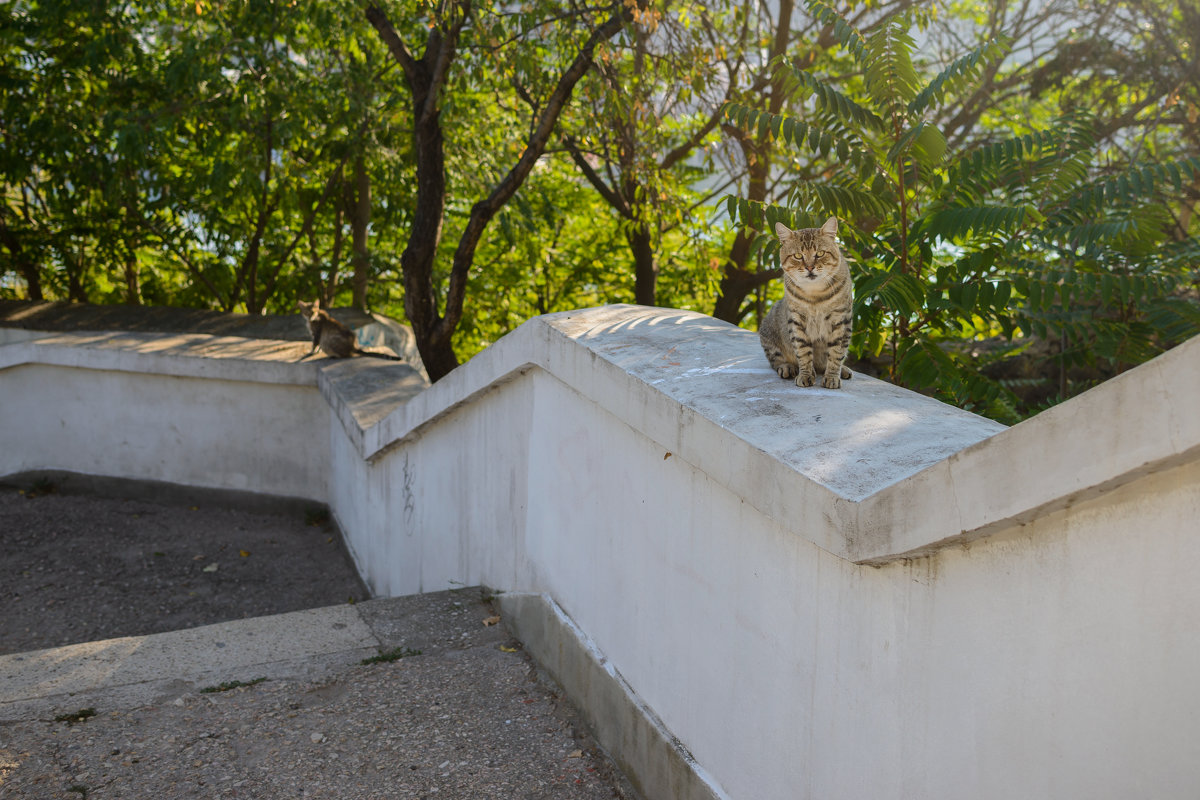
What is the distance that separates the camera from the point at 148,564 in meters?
8.48

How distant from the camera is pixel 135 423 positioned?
33.5 ft

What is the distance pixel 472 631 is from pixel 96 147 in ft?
32.1

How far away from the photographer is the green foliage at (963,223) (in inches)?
185

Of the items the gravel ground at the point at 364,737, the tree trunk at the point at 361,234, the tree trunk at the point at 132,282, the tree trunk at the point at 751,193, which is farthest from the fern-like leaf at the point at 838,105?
the tree trunk at the point at 132,282

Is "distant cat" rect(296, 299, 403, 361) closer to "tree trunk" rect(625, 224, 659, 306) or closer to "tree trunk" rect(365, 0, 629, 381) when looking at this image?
"tree trunk" rect(365, 0, 629, 381)

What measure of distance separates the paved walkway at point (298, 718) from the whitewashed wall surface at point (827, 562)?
29 cm

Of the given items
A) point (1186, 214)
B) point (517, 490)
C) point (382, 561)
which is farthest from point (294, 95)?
point (1186, 214)

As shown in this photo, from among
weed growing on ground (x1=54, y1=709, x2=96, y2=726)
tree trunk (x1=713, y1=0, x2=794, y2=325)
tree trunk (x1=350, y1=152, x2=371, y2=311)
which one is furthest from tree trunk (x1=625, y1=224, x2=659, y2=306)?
weed growing on ground (x1=54, y1=709, x2=96, y2=726)

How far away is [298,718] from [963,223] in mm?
3877

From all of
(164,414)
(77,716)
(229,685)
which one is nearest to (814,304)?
(229,685)

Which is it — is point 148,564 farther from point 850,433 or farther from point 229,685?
point 850,433

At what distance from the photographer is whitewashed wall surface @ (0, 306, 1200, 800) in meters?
1.82

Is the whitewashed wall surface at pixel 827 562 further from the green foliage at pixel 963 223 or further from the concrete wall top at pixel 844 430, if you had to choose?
the green foliage at pixel 963 223

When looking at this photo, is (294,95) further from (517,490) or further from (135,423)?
(517,490)
